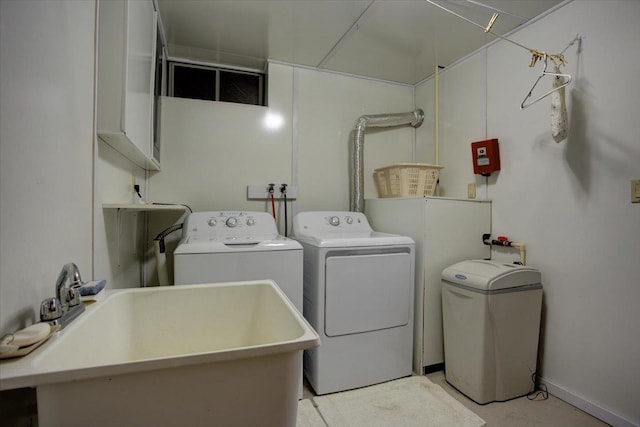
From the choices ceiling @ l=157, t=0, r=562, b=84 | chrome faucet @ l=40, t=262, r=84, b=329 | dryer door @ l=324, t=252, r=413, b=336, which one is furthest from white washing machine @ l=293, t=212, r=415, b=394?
ceiling @ l=157, t=0, r=562, b=84

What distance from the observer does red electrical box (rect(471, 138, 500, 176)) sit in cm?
215

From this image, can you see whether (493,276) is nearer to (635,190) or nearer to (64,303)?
(635,190)

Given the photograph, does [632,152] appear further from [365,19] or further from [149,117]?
[149,117]

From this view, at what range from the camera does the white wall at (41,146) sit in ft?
2.21

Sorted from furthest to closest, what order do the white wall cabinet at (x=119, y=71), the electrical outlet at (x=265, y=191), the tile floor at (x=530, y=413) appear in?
the electrical outlet at (x=265, y=191)
the tile floor at (x=530, y=413)
the white wall cabinet at (x=119, y=71)

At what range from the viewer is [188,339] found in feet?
3.21

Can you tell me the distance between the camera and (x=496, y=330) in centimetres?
172

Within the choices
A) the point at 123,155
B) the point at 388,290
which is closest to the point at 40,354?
the point at 123,155

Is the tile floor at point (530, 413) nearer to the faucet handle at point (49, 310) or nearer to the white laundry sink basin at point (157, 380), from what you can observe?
the white laundry sink basin at point (157, 380)

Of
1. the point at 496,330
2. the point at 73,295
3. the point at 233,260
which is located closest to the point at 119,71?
the point at 73,295

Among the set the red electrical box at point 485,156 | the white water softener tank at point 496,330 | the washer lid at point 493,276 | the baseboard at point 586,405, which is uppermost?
the red electrical box at point 485,156

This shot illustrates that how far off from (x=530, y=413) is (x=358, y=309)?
3.56 feet

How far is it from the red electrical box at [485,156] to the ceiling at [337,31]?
764mm

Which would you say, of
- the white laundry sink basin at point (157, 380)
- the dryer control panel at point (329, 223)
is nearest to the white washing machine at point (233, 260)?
the dryer control panel at point (329, 223)
